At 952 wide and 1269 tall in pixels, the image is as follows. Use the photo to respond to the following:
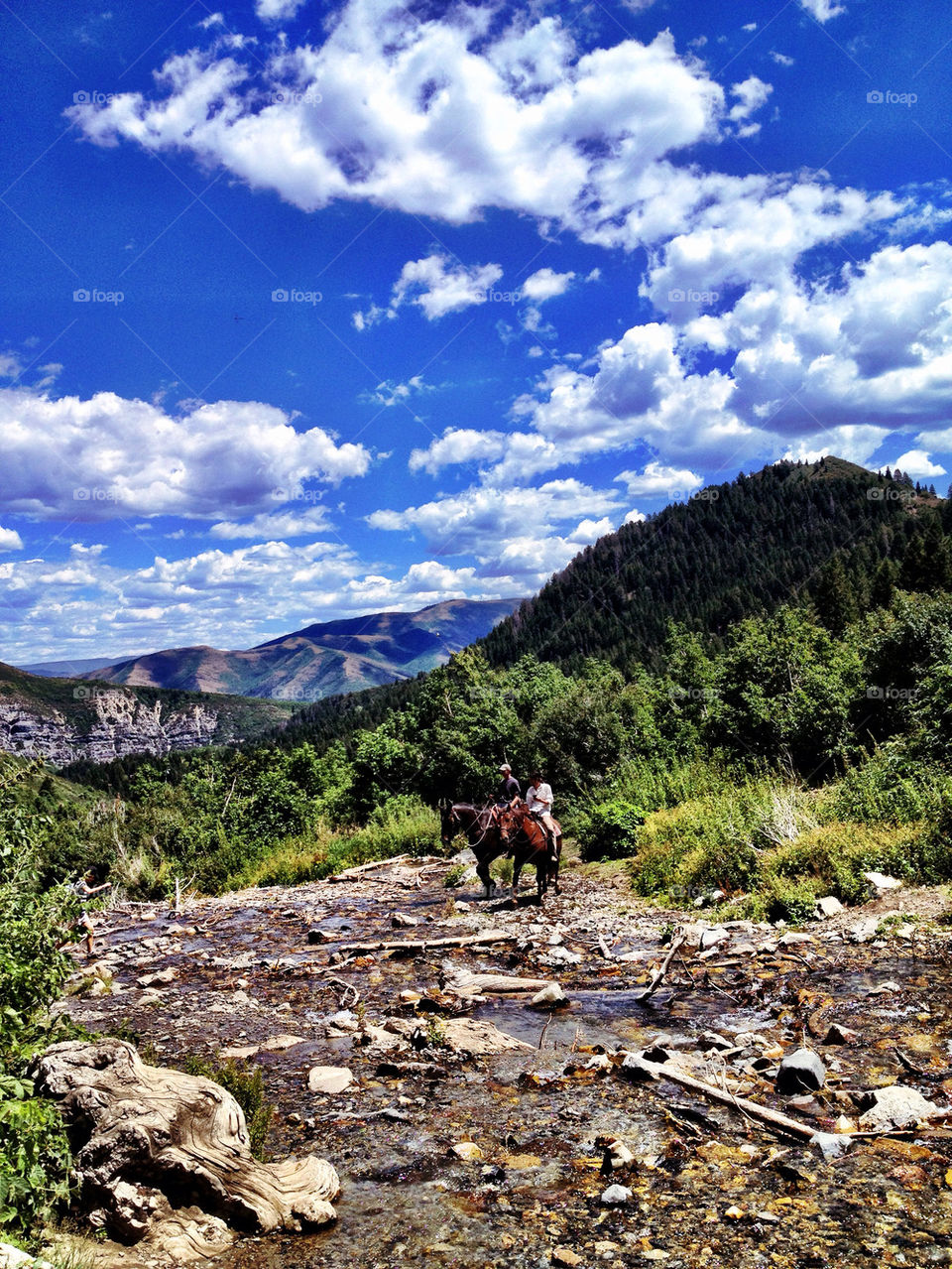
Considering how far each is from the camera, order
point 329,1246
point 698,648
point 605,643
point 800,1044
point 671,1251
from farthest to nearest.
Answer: point 605,643 → point 698,648 → point 800,1044 → point 329,1246 → point 671,1251

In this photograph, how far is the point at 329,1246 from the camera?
15.0 feet

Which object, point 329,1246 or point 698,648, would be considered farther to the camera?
point 698,648

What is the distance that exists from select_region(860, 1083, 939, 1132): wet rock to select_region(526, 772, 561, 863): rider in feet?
33.0

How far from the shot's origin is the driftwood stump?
14.6ft

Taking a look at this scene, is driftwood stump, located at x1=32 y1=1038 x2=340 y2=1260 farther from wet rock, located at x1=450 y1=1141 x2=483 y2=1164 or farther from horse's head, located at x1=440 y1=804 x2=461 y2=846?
horse's head, located at x1=440 y1=804 x2=461 y2=846

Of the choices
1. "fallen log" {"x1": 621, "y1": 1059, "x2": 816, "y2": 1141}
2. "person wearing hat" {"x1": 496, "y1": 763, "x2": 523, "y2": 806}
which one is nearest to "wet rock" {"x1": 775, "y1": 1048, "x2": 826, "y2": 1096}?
"fallen log" {"x1": 621, "y1": 1059, "x2": 816, "y2": 1141}

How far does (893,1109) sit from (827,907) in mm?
5836

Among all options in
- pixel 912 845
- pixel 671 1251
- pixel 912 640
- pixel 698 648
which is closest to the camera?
pixel 671 1251

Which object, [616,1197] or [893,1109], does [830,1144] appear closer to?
[893,1109]

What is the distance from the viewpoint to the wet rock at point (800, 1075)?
19.5ft

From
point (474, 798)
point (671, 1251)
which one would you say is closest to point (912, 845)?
point (671, 1251)

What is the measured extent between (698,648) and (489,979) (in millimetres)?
18945

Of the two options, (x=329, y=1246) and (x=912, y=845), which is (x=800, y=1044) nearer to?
(x=329, y=1246)

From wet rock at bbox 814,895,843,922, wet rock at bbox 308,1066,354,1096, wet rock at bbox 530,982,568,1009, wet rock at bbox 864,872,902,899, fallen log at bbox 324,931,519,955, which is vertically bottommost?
fallen log at bbox 324,931,519,955
